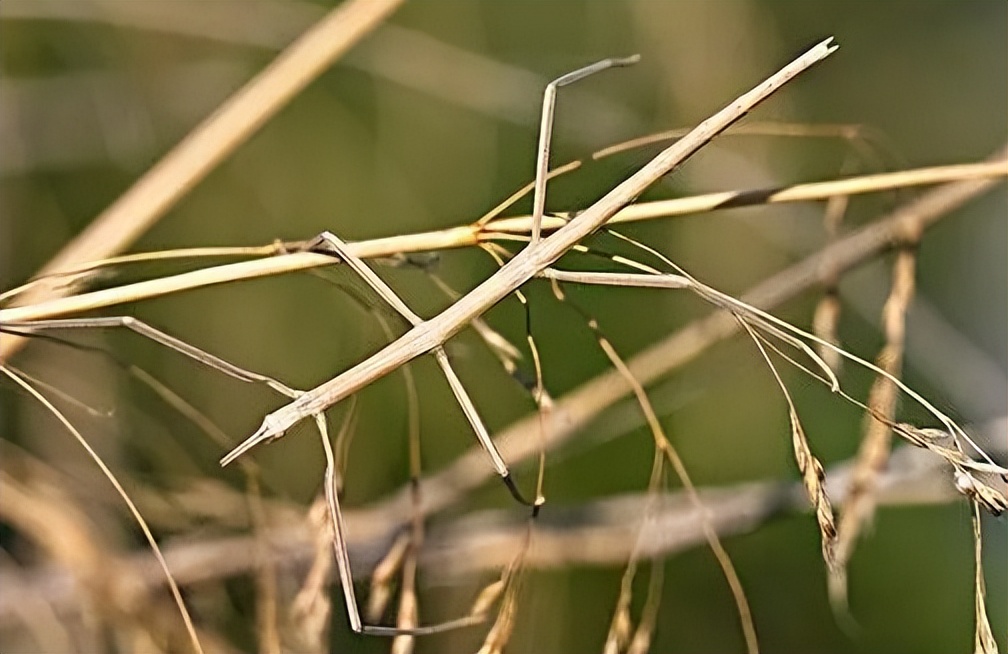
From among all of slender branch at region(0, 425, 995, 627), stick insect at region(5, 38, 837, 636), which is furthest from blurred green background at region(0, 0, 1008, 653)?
stick insect at region(5, 38, 837, 636)

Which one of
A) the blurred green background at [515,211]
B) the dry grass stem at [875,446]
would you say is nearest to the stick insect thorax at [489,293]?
the dry grass stem at [875,446]

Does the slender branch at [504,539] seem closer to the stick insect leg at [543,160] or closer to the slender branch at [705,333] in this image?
the slender branch at [705,333]

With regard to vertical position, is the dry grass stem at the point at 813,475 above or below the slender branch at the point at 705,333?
below

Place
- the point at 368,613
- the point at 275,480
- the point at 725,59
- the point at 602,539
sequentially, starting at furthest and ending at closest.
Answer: the point at 725,59 < the point at 275,480 < the point at 602,539 < the point at 368,613

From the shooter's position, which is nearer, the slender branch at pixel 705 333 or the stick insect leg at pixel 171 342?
the stick insect leg at pixel 171 342

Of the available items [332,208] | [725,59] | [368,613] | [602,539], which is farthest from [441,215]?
[368,613]

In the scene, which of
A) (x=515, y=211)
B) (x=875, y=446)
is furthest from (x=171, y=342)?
(x=515, y=211)

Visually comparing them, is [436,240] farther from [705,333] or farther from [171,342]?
[705,333]

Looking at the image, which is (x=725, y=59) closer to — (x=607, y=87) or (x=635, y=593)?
(x=607, y=87)
